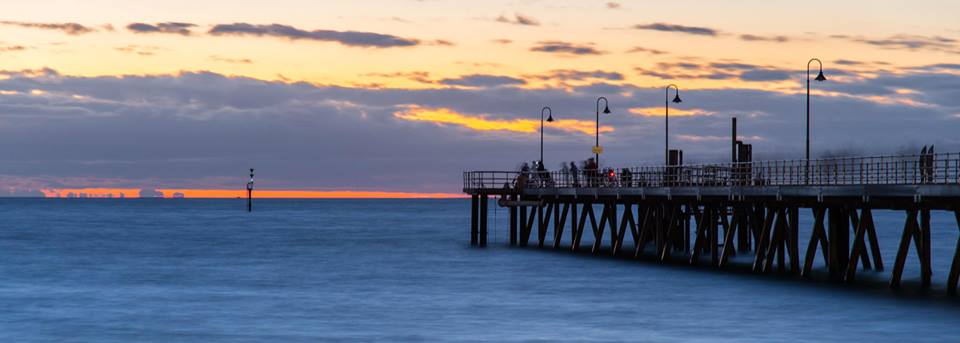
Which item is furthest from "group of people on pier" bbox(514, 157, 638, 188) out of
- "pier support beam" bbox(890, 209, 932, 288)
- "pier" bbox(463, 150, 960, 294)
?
"pier support beam" bbox(890, 209, 932, 288)

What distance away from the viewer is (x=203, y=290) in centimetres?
4853

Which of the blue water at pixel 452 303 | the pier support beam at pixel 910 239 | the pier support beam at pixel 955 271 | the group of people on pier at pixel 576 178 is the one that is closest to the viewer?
the blue water at pixel 452 303

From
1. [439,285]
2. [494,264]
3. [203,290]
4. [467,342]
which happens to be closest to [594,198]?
[494,264]

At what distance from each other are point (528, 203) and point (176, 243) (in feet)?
112

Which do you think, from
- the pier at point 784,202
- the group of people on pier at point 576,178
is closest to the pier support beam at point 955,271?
the pier at point 784,202

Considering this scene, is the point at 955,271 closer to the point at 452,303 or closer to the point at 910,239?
the point at 910,239

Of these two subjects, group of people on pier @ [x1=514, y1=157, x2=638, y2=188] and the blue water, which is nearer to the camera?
the blue water

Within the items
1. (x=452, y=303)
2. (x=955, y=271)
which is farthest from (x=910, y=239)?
(x=452, y=303)

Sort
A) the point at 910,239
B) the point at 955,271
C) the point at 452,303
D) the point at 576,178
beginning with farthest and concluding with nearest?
the point at 576,178, the point at 452,303, the point at 910,239, the point at 955,271

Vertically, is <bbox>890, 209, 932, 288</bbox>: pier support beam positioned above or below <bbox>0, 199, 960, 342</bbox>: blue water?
above

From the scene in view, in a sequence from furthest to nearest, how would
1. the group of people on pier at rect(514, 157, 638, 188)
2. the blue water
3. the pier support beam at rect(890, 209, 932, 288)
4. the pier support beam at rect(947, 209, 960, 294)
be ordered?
the group of people on pier at rect(514, 157, 638, 188), the pier support beam at rect(890, 209, 932, 288), the pier support beam at rect(947, 209, 960, 294), the blue water

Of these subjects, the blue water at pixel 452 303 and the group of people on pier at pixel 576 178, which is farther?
the group of people on pier at pixel 576 178

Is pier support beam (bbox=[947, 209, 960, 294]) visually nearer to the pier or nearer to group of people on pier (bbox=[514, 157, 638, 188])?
the pier

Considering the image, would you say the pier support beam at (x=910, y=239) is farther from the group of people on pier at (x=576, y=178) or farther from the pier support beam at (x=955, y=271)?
the group of people on pier at (x=576, y=178)
